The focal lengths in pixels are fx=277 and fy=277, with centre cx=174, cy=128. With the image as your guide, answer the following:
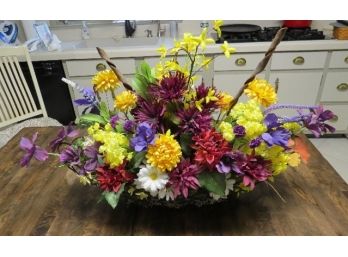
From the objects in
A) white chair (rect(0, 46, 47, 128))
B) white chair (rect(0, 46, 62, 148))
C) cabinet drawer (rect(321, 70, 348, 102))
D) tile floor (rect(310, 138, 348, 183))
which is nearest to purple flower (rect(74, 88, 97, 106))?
white chair (rect(0, 46, 62, 148))

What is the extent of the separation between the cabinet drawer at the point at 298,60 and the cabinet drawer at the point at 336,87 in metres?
0.15

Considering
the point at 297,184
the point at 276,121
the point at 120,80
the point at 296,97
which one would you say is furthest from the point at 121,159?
the point at 296,97

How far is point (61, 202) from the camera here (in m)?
0.82

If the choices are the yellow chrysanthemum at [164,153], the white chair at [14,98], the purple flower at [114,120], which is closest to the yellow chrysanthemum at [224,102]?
the yellow chrysanthemum at [164,153]

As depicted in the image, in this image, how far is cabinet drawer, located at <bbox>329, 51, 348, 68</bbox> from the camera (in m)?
2.21

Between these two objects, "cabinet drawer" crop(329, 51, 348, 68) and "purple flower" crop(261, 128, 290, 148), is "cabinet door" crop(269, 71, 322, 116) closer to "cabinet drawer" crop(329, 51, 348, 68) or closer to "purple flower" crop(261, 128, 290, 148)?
"cabinet drawer" crop(329, 51, 348, 68)

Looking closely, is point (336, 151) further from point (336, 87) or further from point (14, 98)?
point (14, 98)

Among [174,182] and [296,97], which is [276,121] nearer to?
[174,182]

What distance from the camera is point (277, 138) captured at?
0.63 metres

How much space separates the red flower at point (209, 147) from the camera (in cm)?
61

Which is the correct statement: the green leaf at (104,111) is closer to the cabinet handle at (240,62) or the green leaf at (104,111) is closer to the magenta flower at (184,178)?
the magenta flower at (184,178)

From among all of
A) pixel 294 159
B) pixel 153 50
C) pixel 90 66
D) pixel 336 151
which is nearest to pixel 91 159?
pixel 294 159

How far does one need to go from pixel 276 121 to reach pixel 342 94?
2.14 metres

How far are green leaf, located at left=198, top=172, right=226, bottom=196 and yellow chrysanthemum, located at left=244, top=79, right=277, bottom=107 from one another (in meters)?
0.21
